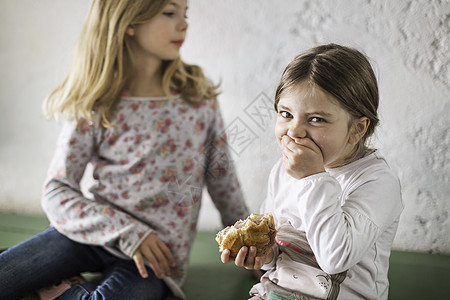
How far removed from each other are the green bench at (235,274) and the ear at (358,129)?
1.16ft

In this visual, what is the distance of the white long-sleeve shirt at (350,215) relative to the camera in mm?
644

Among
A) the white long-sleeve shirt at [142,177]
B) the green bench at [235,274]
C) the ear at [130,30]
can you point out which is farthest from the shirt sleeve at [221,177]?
the ear at [130,30]

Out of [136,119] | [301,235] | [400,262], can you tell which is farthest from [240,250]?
[136,119]

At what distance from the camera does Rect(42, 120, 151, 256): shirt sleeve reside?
1.07 metres

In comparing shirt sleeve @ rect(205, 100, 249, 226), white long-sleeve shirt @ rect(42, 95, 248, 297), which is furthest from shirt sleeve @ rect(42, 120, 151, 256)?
shirt sleeve @ rect(205, 100, 249, 226)

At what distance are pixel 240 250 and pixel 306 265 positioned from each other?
0.10 m

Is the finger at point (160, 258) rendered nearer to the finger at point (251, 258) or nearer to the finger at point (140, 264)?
the finger at point (140, 264)

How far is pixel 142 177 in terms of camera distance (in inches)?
43.0

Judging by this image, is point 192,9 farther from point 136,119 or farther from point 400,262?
point 400,262

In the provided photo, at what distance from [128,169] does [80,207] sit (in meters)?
0.13

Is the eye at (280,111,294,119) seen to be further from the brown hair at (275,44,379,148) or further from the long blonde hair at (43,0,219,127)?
the long blonde hair at (43,0,219,127)

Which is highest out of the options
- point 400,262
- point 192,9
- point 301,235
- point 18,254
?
point 192,9

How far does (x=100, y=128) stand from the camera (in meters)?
1.11

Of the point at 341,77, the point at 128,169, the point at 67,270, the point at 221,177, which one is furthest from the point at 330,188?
the point at 67,270
